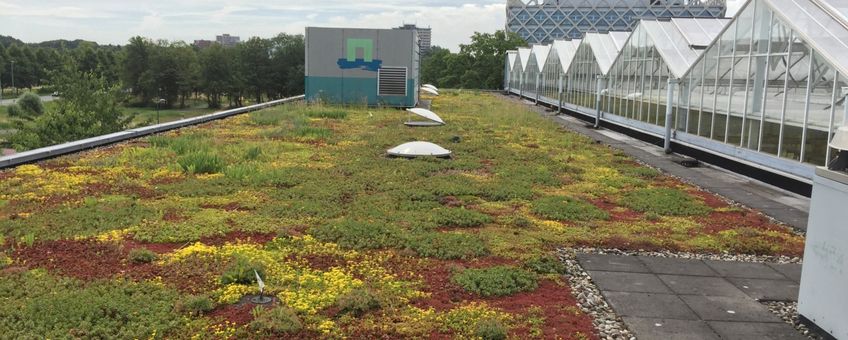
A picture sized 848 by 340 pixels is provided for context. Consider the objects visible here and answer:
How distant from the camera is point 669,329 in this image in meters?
4.91

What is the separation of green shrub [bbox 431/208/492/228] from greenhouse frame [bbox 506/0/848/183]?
503 centimetres

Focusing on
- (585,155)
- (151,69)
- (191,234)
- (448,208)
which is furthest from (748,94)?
(151,69)

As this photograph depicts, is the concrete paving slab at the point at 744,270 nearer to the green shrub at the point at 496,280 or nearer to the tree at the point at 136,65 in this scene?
the green shrub at the point at 496,280

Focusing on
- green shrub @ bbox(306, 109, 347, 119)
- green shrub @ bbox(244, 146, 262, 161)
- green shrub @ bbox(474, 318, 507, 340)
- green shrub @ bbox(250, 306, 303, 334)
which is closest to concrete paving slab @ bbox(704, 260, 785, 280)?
green shrub @ bbox(474, 318, 507, 340)

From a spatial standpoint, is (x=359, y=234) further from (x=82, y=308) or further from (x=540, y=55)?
(x=540, y=55)

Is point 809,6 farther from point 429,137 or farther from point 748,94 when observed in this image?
point 429,137

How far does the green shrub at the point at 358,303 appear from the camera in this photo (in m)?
5.14

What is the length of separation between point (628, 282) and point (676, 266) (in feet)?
3.19

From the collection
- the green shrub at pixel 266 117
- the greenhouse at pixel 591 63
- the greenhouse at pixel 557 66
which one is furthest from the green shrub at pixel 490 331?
the greenhouse at pixel 557 66

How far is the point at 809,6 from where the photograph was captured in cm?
1181

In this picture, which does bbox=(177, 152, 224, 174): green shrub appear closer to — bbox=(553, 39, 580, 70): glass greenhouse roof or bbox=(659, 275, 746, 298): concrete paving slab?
bbox=(659, 275, 746, 298): concrete paving slab

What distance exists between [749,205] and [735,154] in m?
3.87

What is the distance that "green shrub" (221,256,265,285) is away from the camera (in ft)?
18.8

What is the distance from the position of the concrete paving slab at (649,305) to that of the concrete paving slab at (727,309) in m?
0.10
